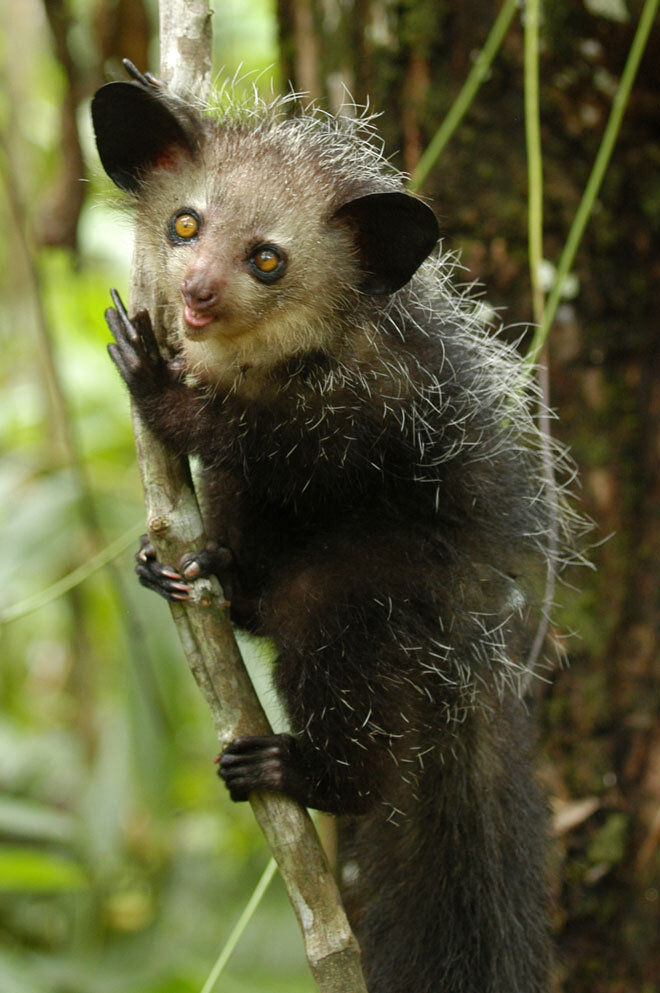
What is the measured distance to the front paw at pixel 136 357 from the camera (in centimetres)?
253

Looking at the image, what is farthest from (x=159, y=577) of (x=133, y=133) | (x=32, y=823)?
(x=32, y=823)

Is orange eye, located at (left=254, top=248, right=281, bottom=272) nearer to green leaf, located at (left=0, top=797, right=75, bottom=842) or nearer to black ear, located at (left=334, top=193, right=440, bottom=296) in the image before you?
black ear, located at (left=334, top=193, right=440, bottom=296)

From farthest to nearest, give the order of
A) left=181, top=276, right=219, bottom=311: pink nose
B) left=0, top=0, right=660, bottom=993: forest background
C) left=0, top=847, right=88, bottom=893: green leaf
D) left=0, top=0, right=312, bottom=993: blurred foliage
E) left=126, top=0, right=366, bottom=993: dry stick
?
left=0, top=0, right=312, bottom=993: blurred foliage → left=0, top=0, right=660, bottom=993: forest background → left=0, top=847, right=88, bottom=893: green leaf → left=181, top=276, right=219, bottom=311: pink nose → left=126, top=0, right=366, bottom=993: dry stick

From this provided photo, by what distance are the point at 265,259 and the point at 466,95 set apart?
1.17 metres

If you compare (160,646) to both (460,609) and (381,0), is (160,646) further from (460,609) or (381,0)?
(381,0)

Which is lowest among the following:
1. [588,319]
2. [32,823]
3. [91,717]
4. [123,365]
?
[91,717]

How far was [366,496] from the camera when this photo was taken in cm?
273

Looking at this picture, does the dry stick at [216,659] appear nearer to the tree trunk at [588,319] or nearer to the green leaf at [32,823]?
the tree trunk at [588,319]

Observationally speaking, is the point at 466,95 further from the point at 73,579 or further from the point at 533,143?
the point at 73,579

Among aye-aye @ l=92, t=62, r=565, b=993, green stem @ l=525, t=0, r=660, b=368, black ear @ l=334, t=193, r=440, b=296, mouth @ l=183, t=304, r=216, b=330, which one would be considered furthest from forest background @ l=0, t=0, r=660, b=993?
black ear @ l=334, t=193, r=440, b=296

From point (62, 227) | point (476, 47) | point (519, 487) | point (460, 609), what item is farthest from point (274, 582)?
point (476, 47)

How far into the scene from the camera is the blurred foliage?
372 centimetres

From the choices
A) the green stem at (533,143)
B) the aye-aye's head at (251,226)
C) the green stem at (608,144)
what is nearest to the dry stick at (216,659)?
the aye-aye's head at (251,226)

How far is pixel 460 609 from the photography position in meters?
2.68
